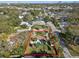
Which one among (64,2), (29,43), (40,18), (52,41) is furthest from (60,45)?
(64,2)

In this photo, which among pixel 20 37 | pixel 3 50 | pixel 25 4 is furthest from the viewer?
pixel 25 4

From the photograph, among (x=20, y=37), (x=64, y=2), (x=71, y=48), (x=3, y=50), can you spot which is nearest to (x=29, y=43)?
(x=20, y=37)

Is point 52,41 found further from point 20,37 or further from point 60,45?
point 20,37

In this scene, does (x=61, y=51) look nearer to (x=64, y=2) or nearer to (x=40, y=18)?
(x=40, y=18)

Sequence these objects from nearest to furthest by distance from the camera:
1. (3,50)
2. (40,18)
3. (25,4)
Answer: (3,50) < (40,18) < (25,4)

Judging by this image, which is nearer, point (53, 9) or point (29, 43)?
point (29, 43)

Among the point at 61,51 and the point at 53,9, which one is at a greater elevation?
the point at 53,9

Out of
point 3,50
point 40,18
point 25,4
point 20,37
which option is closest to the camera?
point 3,50

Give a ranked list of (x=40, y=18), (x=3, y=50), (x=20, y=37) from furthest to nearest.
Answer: (x=40, y=18)
(x=20, y=37)
(x=3, y=50)

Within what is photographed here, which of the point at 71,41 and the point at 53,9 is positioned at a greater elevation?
the point at 53,9
